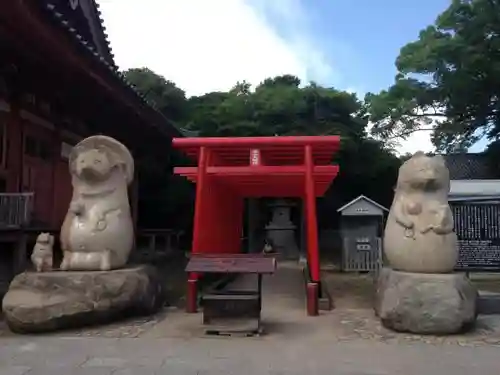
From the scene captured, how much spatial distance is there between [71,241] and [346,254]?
31.3 feet

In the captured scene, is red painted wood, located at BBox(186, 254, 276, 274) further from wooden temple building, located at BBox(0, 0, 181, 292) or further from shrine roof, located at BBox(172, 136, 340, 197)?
wooden temple building, located at BBox(0, 0, 181, 292)

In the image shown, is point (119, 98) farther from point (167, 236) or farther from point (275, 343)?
point (167, 236)

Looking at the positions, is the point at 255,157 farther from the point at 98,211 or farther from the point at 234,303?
the point at 234,303

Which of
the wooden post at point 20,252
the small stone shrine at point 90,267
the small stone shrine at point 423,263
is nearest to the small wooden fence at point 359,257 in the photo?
the small stone shrine at point 423,263

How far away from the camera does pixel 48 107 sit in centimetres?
1118

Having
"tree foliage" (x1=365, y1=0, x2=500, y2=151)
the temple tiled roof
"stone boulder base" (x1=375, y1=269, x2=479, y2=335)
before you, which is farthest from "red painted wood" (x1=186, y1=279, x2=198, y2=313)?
"tree foliage" (x1=365, y1=0, x2=500, y2=151)

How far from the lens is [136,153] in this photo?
16562mm

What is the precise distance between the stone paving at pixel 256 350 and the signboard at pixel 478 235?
1.25 meters

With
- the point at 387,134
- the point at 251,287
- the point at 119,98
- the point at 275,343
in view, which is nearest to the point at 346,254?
the point at 251,287

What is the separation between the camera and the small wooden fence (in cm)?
1550

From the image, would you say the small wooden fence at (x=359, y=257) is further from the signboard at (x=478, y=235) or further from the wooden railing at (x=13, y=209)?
the wooden railing at (x=13, y=209)

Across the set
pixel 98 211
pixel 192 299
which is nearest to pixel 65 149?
pixel 98 211

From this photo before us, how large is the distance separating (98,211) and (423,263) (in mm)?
4317

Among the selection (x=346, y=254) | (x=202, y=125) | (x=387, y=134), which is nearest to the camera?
(x=346, y=254)
